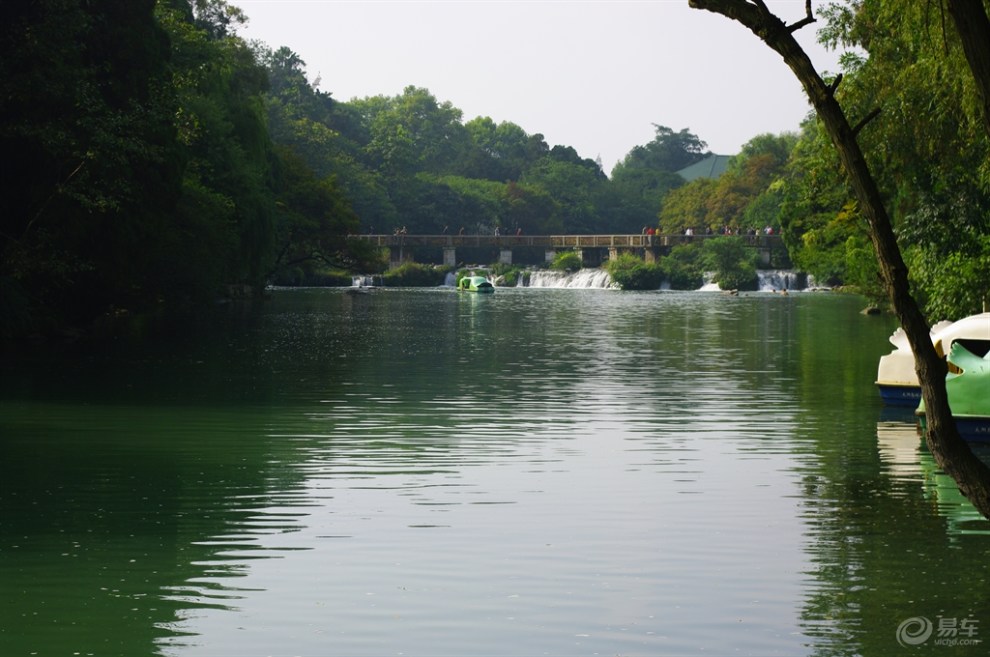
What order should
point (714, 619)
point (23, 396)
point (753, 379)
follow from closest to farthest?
point (714, 619), point (23, 396), point (753, 379)

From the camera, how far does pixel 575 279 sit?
434 feet

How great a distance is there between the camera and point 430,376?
1228 inches

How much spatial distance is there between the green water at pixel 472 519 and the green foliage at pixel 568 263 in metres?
109

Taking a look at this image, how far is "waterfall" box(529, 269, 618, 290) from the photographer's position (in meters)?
130

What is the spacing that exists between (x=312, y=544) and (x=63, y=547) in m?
2.02

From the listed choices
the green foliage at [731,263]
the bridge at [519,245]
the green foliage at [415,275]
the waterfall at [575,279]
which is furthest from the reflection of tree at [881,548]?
the bridge at [519,245]

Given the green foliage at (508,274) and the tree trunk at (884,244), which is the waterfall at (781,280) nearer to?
the green foliage at (508,274)

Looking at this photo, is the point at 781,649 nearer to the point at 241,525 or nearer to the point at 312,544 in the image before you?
the point at 312,544

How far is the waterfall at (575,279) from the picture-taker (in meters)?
130

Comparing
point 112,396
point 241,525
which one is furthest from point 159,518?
point 112,396

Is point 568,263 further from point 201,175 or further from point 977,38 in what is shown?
point 977,38

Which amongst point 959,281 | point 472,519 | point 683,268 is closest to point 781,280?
point 683,268

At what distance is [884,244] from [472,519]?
6498 millimetres
